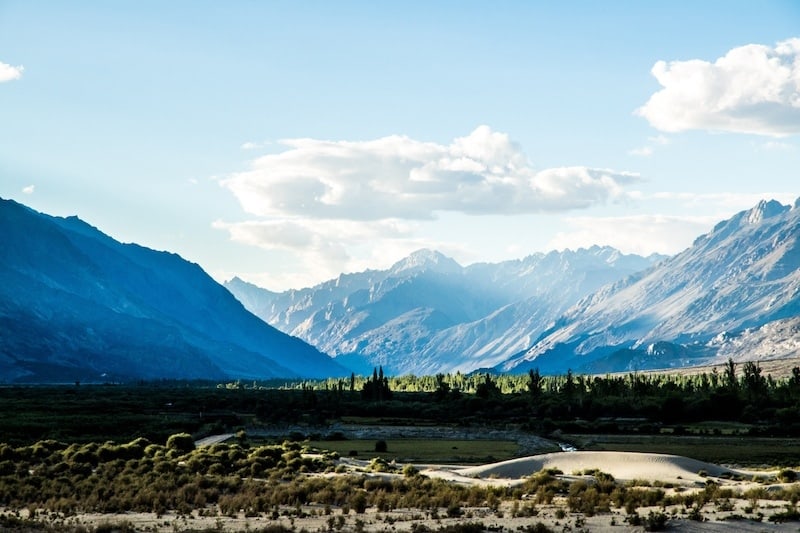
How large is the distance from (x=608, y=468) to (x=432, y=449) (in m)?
29.7

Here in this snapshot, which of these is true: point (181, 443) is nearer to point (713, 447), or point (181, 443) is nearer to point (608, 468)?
point (608, 468)

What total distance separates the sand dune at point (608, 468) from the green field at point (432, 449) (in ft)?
39.6

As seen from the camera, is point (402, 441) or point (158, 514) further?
point (402, 441)

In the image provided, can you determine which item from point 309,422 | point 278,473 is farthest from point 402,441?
point 278,473

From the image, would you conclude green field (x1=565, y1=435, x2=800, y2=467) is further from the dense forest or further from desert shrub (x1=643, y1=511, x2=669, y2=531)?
desert shrub (x1=643, y1=511, x2=669, y2=531)

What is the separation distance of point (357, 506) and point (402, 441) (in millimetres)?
68447

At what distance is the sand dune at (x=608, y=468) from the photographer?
70.4 metres

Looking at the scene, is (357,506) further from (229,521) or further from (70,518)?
(70,518)

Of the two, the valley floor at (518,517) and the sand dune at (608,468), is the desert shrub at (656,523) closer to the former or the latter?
the valley floor at (518,517)

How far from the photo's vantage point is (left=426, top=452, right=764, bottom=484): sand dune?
70.4m

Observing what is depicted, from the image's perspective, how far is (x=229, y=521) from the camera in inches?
1795

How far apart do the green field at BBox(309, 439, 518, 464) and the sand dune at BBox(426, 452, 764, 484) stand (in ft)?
39.6

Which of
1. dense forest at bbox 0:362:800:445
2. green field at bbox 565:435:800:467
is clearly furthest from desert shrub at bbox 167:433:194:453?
green field at bbox 565:435:800:467

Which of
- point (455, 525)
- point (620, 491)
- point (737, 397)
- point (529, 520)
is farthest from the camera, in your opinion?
point (737, 397)
